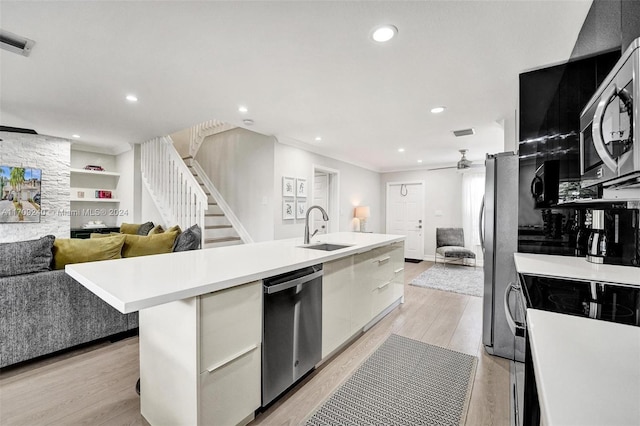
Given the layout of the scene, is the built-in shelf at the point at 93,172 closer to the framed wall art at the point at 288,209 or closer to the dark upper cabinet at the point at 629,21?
the framed wall art at the point at 288,209

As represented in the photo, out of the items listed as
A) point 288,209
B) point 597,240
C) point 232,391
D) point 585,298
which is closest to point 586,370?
point 585,298

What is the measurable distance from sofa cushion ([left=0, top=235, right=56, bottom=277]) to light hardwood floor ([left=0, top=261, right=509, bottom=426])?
0.72 m

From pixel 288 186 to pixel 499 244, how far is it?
3.05 m

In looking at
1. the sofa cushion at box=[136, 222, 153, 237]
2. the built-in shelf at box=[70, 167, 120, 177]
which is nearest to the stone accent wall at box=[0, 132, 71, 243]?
the built-in shelf at box=[70, 167, 120, 177]

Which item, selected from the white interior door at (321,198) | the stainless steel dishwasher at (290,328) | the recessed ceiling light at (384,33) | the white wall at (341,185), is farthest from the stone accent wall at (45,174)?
the recessed ceiling light at (384,33)

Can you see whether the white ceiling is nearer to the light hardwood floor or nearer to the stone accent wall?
the stone accent wall

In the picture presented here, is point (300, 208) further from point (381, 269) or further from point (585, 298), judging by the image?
point (585, 298)

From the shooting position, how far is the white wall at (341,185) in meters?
4.43

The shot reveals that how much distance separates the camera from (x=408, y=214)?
23.4 ft

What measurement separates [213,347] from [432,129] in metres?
3.77

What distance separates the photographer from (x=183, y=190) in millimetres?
4191

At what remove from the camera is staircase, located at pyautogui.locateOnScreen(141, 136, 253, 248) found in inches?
160

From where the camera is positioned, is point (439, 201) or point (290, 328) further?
point (439, 201)

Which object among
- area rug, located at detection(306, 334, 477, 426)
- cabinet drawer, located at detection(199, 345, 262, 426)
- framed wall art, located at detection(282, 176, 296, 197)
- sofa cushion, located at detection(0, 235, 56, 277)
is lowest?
area rug, located at detection(306, 334, 477, 426)
